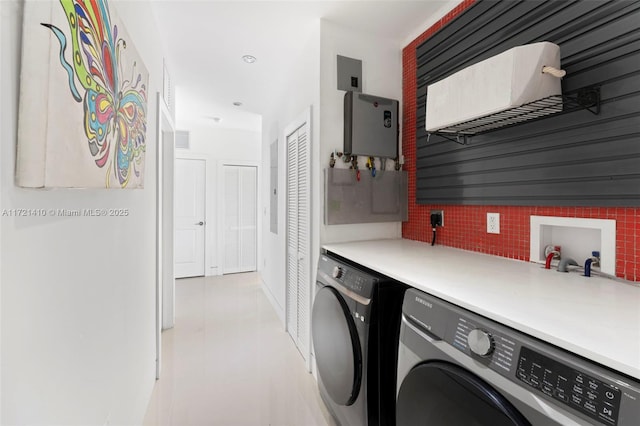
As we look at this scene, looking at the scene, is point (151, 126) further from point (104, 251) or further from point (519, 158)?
point (519, 158)

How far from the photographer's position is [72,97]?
0.74 metres

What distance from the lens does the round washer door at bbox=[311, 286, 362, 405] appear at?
144cm

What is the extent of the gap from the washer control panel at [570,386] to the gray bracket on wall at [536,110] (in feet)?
3.46

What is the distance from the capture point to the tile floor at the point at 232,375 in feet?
6.07

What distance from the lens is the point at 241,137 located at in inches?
210

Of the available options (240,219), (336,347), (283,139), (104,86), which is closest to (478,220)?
(336,347)

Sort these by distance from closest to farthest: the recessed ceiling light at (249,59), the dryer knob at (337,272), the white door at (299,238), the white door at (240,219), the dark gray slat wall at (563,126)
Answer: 1. the dark gray slat wall at (563,126)
2. the dryer knob at (337,272)
3. the white door at (299,238)
4. the recessed ceiling light at (249,59)
5. the white door at (240,219)

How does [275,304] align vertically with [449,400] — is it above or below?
below


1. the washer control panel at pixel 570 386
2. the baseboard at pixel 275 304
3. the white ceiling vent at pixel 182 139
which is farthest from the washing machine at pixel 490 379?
the white ceiling vent at pixel 182 139

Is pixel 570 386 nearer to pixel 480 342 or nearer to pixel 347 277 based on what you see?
pixel 480 342

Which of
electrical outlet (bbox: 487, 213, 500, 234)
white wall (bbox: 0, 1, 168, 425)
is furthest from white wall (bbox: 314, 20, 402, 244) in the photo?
white wall (bbox: 0, 1, 168, 425)

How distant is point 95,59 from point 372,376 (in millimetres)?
1574

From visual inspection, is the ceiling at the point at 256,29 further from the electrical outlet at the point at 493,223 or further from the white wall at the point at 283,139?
the electrical outlet at the point at 493,223

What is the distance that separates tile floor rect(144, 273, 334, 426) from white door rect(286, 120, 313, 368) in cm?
24
